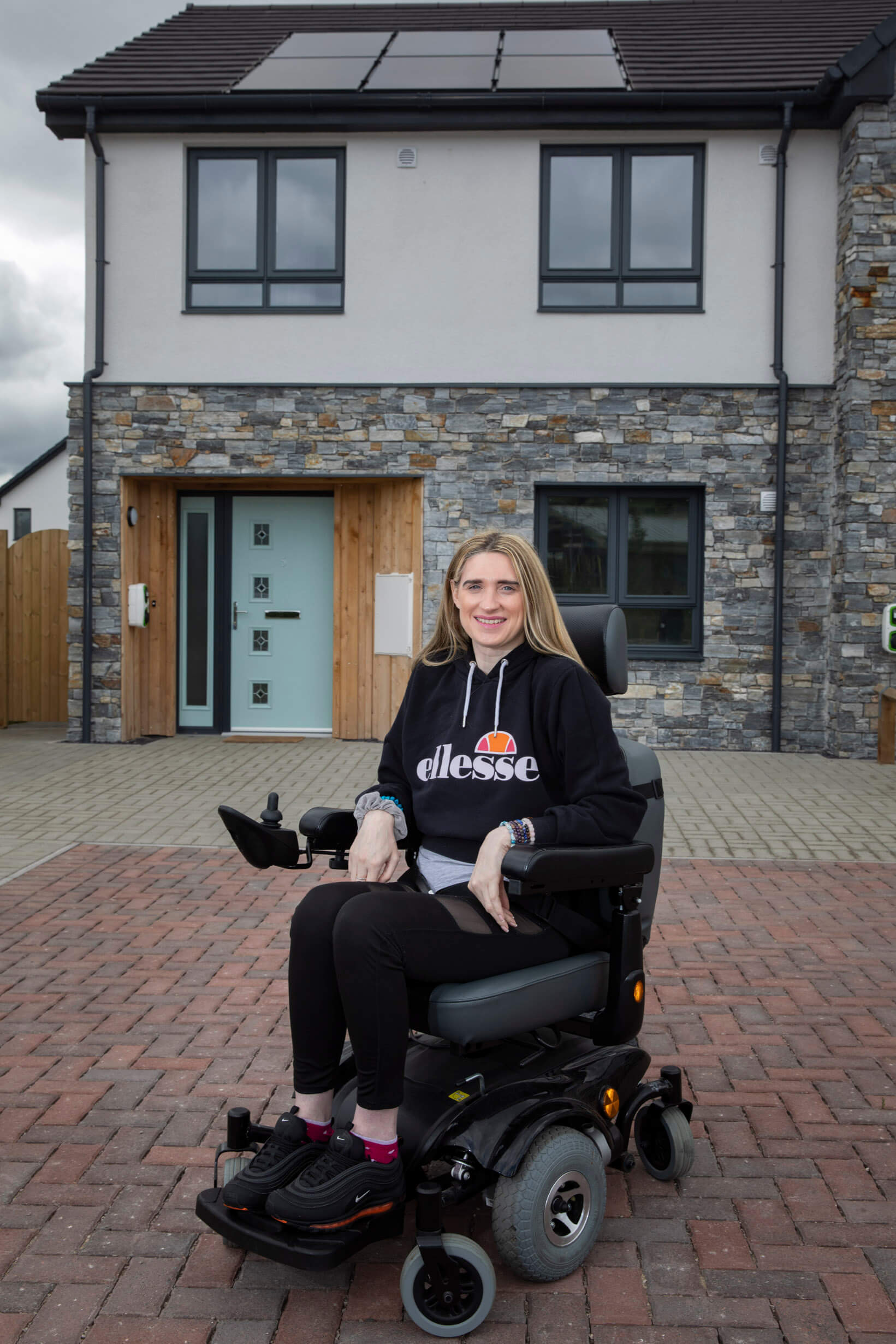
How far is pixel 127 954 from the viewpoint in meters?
4.59

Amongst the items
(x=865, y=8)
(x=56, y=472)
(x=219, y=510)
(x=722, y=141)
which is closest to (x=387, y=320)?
(x=219, y=510)

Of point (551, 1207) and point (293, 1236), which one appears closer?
point (293, 1236)

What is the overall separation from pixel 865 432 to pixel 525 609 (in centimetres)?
829

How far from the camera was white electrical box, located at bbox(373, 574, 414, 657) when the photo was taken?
35.9ft

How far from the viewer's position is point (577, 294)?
1082 cm

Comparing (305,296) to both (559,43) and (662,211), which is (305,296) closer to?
(662,211)

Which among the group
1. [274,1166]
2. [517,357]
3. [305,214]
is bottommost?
[274,1166]

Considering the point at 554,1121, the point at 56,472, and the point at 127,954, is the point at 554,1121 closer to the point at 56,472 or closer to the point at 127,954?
the point at 127,954

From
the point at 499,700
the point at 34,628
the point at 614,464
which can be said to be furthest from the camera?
the point at 34,628

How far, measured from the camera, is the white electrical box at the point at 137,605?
35.9 feet

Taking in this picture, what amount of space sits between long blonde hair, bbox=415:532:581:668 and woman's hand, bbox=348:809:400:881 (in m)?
0.43

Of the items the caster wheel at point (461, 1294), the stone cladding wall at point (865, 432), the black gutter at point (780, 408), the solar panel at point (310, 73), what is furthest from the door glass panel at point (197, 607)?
the caster wheel at point (461, 1294)

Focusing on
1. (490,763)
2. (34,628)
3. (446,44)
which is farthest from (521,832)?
(446,44)

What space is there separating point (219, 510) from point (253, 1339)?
32.0ft
